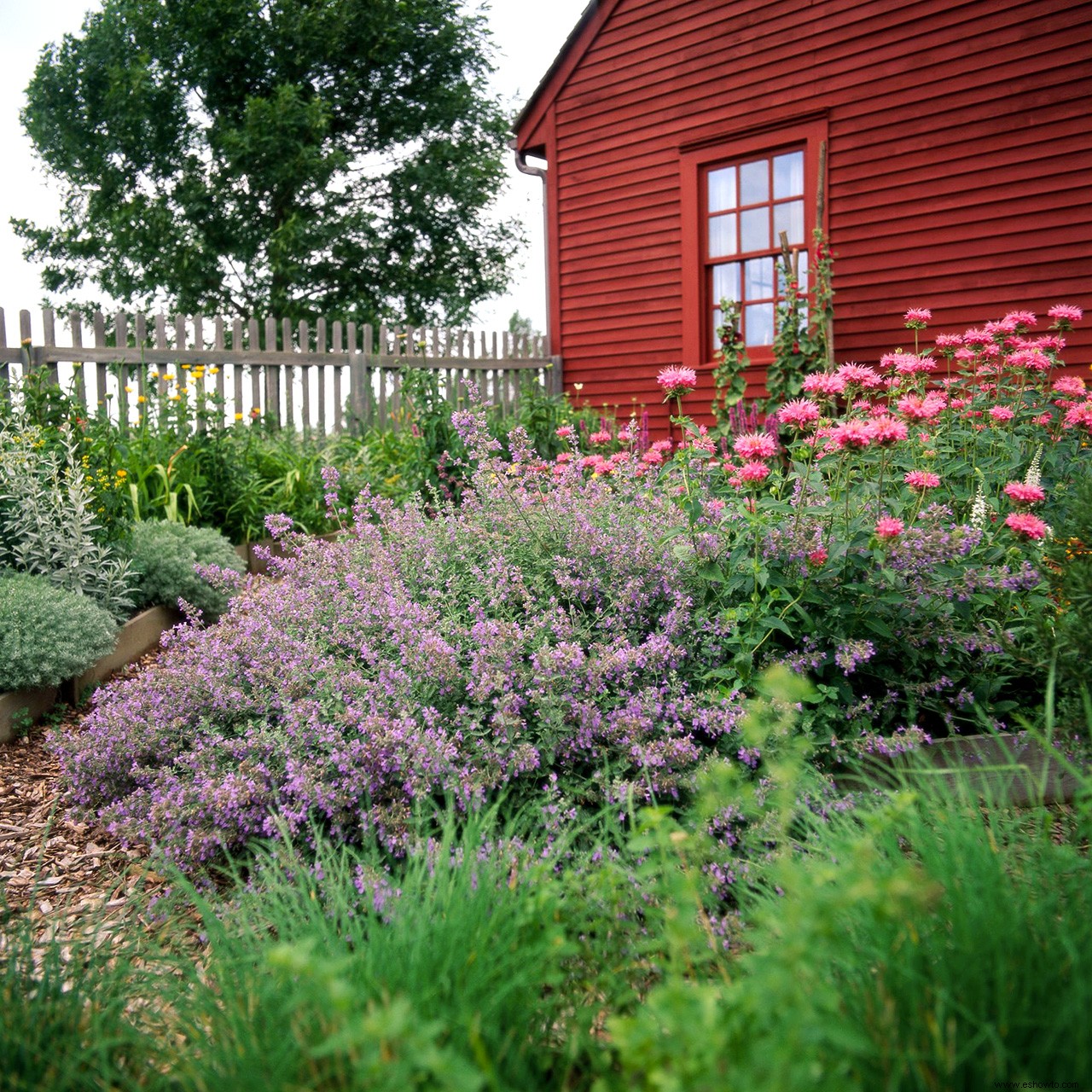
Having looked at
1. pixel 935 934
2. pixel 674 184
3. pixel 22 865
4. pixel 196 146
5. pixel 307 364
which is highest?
pixel 196 146

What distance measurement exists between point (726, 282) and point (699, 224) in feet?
1.86

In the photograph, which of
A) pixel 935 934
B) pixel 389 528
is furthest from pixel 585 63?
pixel 935 934

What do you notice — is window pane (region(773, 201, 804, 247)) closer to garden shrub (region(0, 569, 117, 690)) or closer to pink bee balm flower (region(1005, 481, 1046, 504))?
pink bee balm flower (region(1005, 481, 1046, 504))

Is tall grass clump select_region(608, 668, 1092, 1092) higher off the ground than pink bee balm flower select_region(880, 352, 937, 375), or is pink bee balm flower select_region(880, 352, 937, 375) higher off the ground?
pink bee balm flower select_region(880, 352, 937, 375)

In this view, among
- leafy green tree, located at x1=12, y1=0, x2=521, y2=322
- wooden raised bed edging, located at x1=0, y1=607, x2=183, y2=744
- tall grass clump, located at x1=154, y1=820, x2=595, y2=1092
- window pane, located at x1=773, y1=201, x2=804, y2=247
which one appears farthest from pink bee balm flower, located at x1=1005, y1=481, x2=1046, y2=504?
leafy green tree, located at x1=12, y1=0, x2=521, y2=322

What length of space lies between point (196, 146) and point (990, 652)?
20997 millimetres

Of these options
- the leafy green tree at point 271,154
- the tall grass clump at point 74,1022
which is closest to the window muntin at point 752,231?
the tall grass clump at point 74,1022

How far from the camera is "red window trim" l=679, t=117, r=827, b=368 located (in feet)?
25.4

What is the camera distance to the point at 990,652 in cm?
286

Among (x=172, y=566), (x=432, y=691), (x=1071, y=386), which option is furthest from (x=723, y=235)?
(x=432, y=691)

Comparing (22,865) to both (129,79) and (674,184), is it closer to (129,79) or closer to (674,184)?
(674,184)

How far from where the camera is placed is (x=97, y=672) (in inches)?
167

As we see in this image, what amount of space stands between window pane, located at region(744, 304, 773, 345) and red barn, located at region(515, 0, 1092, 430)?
0.05 feet

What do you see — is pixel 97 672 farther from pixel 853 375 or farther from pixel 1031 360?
pixel 1031 360
